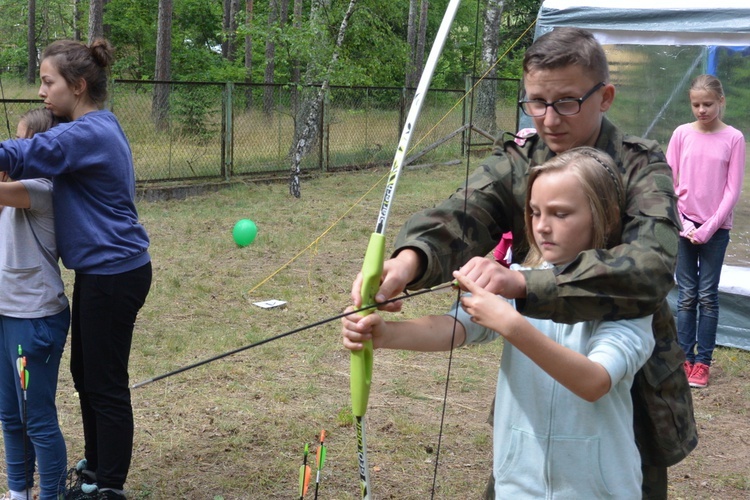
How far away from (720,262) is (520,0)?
26548mm

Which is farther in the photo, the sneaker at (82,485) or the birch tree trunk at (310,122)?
the birch tree trunk at (310,122)

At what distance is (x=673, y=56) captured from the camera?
633 cm

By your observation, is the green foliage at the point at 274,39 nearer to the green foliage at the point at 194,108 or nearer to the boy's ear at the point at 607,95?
the green foliage at the point at 194,108

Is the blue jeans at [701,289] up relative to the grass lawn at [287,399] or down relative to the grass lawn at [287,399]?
up

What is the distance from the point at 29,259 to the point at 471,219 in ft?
6.25

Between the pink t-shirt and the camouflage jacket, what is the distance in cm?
324

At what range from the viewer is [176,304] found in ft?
22.3

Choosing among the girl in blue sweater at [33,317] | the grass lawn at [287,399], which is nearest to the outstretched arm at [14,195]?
the girl in blue sweater at [33,317]

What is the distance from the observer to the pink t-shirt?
16.7 ft

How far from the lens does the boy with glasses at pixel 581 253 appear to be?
167cm

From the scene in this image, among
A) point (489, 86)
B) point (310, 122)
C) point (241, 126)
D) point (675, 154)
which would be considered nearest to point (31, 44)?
point (489, 86)

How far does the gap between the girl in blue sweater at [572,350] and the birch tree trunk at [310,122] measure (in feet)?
34.8

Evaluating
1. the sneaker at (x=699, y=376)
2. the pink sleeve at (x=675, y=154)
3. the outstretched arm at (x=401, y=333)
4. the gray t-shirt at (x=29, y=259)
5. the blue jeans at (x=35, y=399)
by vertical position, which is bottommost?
the sneaker at (x=699, y=376)

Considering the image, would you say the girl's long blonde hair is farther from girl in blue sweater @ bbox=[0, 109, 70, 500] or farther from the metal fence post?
the metal fence post
